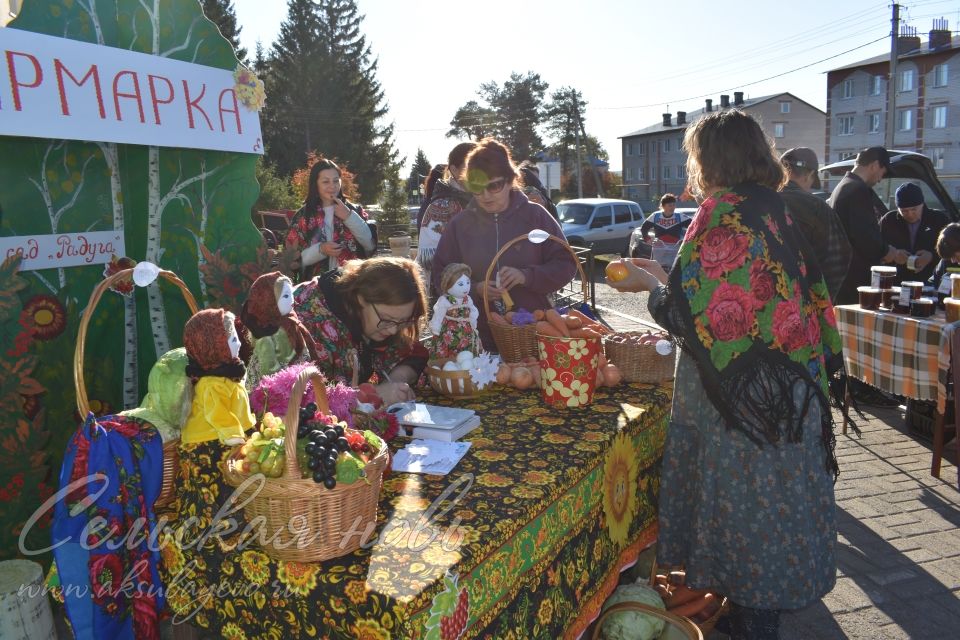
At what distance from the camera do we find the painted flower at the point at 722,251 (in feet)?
6.76

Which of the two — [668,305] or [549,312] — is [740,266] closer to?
[668,305]

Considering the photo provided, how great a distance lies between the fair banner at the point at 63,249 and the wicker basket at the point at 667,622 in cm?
252

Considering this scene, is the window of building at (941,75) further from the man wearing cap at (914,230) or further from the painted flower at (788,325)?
the painted flower at (788,325)

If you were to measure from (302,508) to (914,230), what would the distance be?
652cm

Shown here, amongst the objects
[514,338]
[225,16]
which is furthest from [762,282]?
[225,16]

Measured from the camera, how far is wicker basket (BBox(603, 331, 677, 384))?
274 cm

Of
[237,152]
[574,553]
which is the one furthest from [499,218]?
[574,553]

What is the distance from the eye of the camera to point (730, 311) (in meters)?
2.08

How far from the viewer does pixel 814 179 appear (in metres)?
4.50

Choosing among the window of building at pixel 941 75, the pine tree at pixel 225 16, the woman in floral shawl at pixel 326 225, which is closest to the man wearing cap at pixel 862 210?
the woman in floral shawl at pixel 326 225

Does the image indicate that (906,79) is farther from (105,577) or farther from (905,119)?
(105,577)

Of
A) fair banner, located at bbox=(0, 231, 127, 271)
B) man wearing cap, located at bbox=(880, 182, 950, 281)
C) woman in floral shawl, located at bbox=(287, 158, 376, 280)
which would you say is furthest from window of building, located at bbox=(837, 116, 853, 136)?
fair banner, located at bbox=(0, 231, 127, 271)

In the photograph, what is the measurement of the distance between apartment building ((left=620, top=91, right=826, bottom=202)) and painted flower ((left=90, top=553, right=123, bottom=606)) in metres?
46.0

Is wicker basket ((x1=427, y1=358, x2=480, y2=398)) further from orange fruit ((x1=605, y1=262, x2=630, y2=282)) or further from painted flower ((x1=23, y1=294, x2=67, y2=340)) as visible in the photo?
painted flower ((x1=23, y1=294, x2=67, y2=340))
